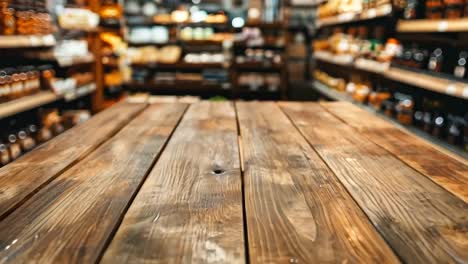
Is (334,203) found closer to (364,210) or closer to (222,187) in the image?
(364,210)

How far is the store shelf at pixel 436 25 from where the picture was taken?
245 cm

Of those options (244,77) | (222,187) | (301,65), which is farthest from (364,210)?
(301,65)

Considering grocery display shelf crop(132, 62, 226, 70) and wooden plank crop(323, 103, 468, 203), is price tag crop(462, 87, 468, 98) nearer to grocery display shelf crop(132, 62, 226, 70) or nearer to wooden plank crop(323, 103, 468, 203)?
wooden plank crop(323, 103, 468, 203)

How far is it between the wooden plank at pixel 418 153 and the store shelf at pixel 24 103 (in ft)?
6.58

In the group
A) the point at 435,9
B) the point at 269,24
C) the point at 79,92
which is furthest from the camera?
the point at 269,24

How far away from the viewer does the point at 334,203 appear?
958mm

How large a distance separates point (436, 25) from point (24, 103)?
263 cm

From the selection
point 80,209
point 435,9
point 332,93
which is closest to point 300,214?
point 80,209

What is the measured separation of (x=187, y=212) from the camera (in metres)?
0.90

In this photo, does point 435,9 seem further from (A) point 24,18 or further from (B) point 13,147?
(B) point 13,147

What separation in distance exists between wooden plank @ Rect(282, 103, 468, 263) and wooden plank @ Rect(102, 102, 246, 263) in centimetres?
26

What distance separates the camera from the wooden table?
2.44 feet

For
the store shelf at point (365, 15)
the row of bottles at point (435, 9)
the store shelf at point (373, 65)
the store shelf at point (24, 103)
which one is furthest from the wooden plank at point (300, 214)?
the store shelf at point (365, 15)

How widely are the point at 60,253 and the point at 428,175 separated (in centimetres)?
86
